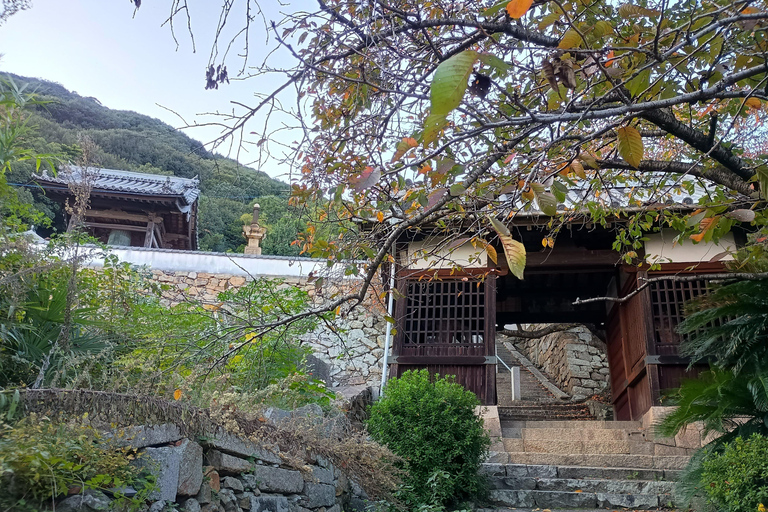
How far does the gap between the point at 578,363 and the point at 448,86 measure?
12563mm

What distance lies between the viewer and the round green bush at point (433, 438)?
4.66 metres

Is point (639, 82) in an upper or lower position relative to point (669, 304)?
lower

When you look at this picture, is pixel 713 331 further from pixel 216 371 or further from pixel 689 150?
pixel 216 371

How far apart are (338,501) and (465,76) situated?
3861 mm

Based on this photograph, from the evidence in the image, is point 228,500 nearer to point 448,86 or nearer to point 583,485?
point 448,86

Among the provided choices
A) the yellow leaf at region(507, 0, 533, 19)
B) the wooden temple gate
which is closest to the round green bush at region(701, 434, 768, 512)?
the wooden temple gate

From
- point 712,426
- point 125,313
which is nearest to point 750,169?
point 712,426

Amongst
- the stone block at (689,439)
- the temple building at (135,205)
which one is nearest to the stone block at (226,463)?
the stone block at (689,439)

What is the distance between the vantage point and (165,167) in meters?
25.2

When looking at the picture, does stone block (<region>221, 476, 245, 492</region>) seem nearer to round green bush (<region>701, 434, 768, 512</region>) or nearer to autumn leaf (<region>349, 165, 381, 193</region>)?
autumn leaf (<region>349, 165, 381, 193</region>)

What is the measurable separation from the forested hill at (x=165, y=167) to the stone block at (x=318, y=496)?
12.6 meters

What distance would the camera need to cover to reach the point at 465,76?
1.14 metres

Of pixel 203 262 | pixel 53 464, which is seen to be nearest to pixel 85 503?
pixel 53 464

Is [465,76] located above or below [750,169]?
below
